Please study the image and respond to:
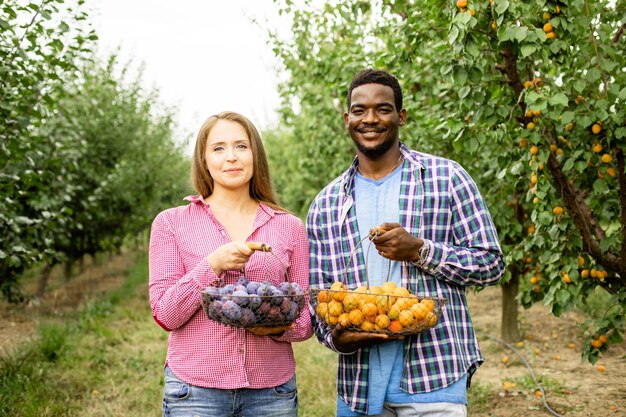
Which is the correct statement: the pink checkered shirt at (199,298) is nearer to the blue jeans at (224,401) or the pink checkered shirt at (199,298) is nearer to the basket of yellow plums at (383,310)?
the blue jeans at (224,401)

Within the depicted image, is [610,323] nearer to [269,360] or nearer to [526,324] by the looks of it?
[269,360]

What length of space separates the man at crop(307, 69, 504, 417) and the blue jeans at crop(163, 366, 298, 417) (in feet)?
0.81

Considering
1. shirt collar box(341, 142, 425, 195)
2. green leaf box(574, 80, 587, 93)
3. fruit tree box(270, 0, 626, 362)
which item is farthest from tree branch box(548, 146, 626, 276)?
shirt collar box(341, 142, 425, 195)

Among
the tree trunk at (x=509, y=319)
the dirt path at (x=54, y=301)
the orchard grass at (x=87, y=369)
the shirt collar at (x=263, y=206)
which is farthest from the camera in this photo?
the dirt path at (x=54, y=301)

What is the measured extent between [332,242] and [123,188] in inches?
411

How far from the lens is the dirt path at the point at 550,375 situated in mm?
5281

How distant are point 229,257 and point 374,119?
2.55 feet

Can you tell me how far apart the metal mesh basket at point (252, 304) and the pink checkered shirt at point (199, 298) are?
159mm

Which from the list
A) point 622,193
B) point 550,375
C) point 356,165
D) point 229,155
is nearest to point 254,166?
point 229,155

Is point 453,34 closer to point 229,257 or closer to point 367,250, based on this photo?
point 367,250

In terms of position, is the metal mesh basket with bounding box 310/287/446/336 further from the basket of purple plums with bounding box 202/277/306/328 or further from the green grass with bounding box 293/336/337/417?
the green grass with bounding box 293/336/337/417

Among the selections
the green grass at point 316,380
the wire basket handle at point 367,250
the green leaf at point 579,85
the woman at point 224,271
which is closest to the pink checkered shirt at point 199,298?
the woman at point 224,271

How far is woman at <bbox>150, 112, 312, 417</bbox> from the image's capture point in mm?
2498

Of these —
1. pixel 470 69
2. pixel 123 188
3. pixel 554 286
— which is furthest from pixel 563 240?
pixel 123 188
